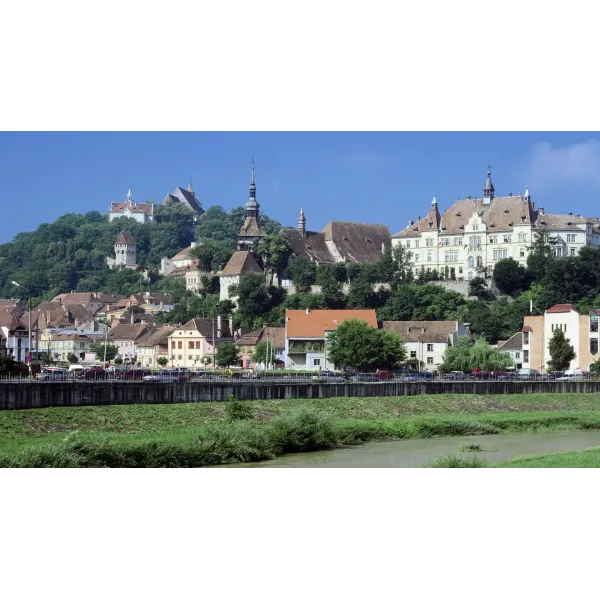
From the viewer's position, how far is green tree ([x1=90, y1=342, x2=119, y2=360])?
94.5 m

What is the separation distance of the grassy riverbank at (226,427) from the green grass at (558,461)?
6114 millimetres

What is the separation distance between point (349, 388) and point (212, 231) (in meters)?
141

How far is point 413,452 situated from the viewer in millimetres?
32625

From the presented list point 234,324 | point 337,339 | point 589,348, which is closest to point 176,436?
point 337,339

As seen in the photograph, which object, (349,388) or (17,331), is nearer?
(349,388)

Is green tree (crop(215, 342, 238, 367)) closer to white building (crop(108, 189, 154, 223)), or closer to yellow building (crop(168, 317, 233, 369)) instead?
yellow building (crop(168, 317, 233, 369))

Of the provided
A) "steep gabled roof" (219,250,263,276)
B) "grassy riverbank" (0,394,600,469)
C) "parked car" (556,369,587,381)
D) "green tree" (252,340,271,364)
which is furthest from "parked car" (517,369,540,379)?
"steep gabled roof" (219,250,263,276)

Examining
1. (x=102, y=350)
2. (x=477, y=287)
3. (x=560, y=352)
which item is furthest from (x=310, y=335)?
(x=477, y=287)

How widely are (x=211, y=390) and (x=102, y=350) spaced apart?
196 feet

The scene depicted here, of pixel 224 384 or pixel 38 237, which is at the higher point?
pixel 38 237

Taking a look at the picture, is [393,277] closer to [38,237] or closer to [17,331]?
[17,331]

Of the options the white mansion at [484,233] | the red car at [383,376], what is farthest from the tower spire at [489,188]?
the red car at [383,376]

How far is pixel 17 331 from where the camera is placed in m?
71.8

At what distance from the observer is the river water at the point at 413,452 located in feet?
94.7
